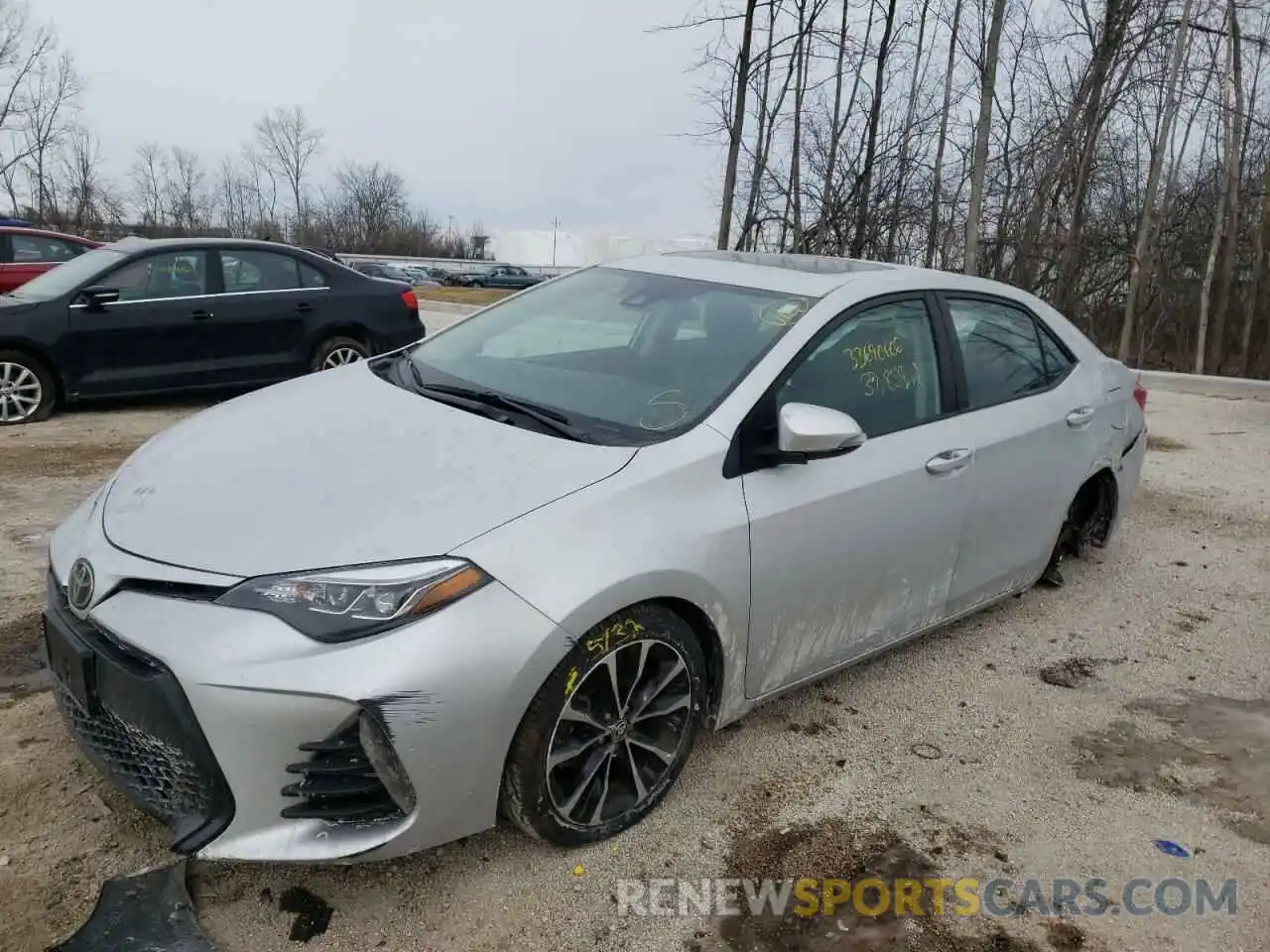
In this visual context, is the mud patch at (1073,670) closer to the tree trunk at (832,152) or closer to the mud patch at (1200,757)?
the mud patch at (1200,757)

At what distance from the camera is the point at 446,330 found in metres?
3.89

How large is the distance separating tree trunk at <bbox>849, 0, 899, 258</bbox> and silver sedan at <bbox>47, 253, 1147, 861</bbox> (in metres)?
8.27

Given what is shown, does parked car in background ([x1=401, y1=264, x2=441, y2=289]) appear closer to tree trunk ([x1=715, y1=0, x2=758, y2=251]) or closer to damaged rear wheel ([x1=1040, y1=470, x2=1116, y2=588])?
tree trunk ([x1=715, y1=0, x2=758, y2=251])

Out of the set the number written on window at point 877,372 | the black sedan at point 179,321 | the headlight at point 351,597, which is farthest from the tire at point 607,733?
the black sedan at point 179,321

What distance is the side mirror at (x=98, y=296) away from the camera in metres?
7.30

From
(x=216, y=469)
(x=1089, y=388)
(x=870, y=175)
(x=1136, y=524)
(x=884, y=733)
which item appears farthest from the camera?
(x=870, y=175)

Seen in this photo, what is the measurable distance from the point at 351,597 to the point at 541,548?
451 mm

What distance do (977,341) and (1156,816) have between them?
1.82 m

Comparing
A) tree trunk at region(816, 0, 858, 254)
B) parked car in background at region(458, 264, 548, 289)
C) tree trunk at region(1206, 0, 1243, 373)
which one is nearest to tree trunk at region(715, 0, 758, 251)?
tree trunk at region(816, 0, 858, 254)

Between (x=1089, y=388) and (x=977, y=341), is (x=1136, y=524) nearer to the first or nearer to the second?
(x=1089, y=388)

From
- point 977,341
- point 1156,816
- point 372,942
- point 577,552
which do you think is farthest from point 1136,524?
point 372,942

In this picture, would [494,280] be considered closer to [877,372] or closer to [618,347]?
[618,347]

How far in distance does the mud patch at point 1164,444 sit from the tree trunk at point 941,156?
291 inches

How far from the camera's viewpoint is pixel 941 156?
17.7m
